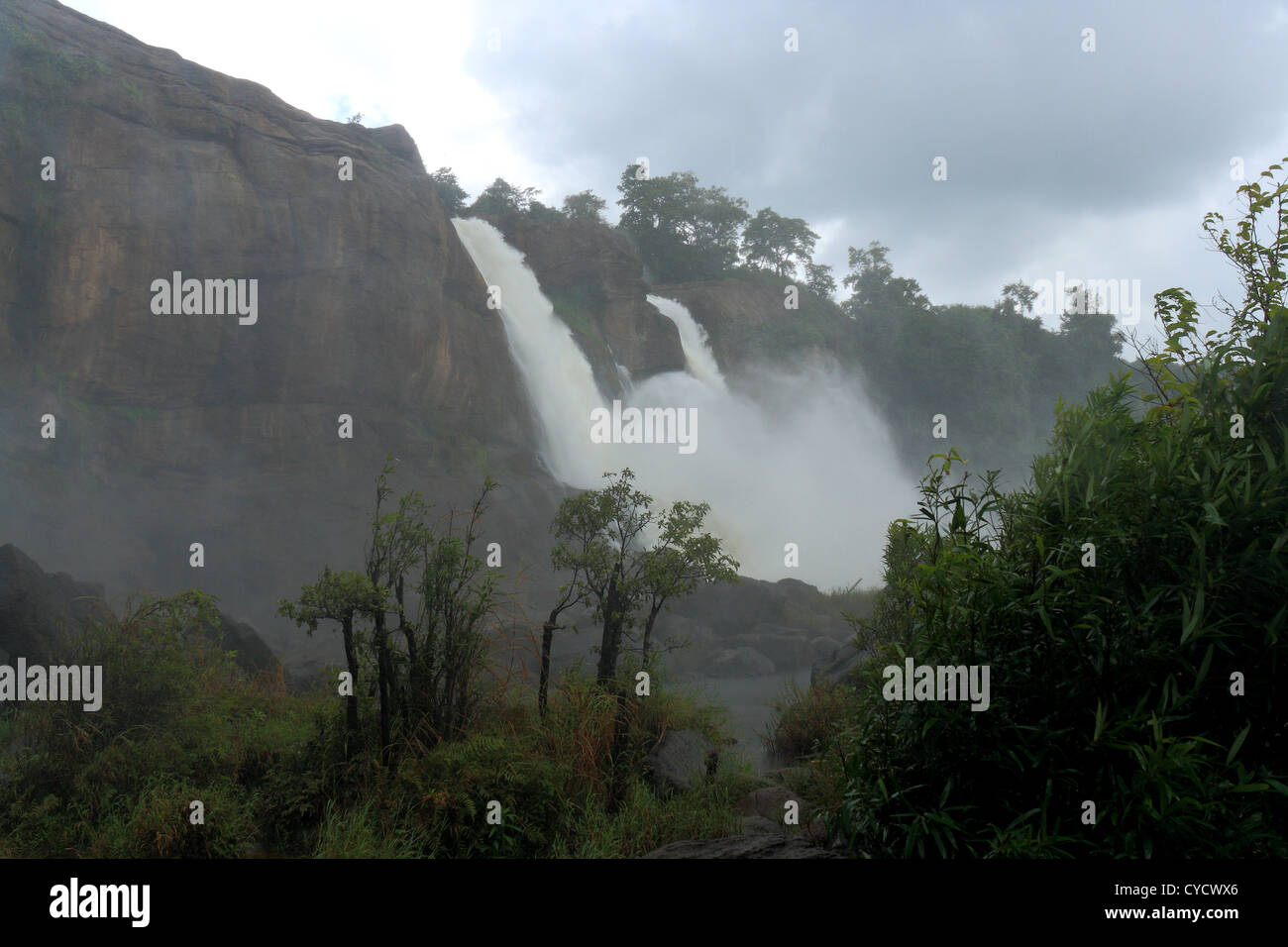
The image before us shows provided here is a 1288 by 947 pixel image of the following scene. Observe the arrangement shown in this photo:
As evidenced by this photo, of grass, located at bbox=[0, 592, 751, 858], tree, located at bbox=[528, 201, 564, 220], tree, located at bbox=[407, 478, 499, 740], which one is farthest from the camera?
tree, located at bbox=[528, 201, 564, 220]

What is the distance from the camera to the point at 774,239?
5388cm

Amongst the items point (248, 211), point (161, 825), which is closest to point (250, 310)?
point (248, 211)

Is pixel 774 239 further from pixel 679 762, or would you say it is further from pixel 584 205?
pixel 679 762

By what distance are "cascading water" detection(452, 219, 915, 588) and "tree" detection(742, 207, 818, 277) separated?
14.3 meters

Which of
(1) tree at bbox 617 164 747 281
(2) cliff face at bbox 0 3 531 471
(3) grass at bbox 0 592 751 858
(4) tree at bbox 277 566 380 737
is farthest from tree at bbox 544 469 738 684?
(1) tree at bbox 617 164 747 281

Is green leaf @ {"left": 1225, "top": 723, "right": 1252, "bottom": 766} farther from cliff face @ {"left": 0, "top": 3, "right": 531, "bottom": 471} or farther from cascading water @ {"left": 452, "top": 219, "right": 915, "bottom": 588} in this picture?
cascading water @ {"left": 452, "top": 219, "right": 915, "bottom": 588}

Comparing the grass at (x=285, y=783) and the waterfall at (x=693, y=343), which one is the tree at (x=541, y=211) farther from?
the grass at (x=285, y=783)

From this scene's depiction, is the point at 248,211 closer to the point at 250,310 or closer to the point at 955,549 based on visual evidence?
the point at 250,310

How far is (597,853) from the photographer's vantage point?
18.9 feet

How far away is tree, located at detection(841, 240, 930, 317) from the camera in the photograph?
5312cm

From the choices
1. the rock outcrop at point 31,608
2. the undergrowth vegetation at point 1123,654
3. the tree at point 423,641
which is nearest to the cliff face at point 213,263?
the rock outcrop at point 31,608

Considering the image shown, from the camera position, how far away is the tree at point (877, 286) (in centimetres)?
5312

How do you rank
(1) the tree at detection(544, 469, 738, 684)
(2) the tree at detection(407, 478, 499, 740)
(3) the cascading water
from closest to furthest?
(2) the tree at detection(407, 478, 499, 740)
(1) the tree at detection(544, 469, 738, 684)
(3) the cascading water

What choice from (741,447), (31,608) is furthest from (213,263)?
(741,447)
